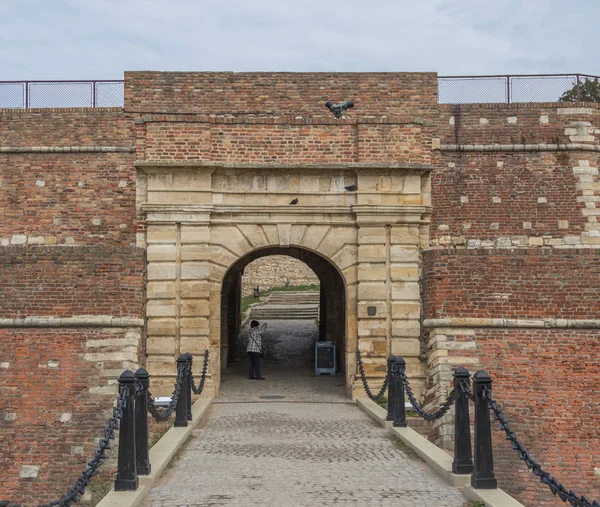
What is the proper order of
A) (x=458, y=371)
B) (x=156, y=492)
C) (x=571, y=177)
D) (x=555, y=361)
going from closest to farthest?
1. (x=156, y=492)
2. (x=458, y=371)
3. (x=555, y=361)
4. (x=571, y=177)

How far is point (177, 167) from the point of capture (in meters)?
14.0

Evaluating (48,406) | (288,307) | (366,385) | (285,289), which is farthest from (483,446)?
(285,289)

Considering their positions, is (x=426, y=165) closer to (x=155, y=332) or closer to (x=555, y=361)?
(x=555, y=361)

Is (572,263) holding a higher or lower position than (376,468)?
higher

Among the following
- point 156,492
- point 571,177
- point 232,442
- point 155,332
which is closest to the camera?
point 156,492

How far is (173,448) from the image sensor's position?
28.0 ft

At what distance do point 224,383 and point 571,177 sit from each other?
862 centimetres

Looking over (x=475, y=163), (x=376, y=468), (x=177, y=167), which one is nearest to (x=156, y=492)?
(x=376, y=468)

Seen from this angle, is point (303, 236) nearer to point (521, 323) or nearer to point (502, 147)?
point (521, 323)

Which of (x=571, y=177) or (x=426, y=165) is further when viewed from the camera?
(x=571, y=177)

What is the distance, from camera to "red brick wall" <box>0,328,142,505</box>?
11531mm

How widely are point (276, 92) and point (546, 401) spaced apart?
807cm

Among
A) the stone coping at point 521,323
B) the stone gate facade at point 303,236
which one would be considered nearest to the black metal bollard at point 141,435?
the stone gate facade at point 303,236

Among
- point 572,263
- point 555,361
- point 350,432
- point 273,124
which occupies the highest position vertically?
point 273,124
